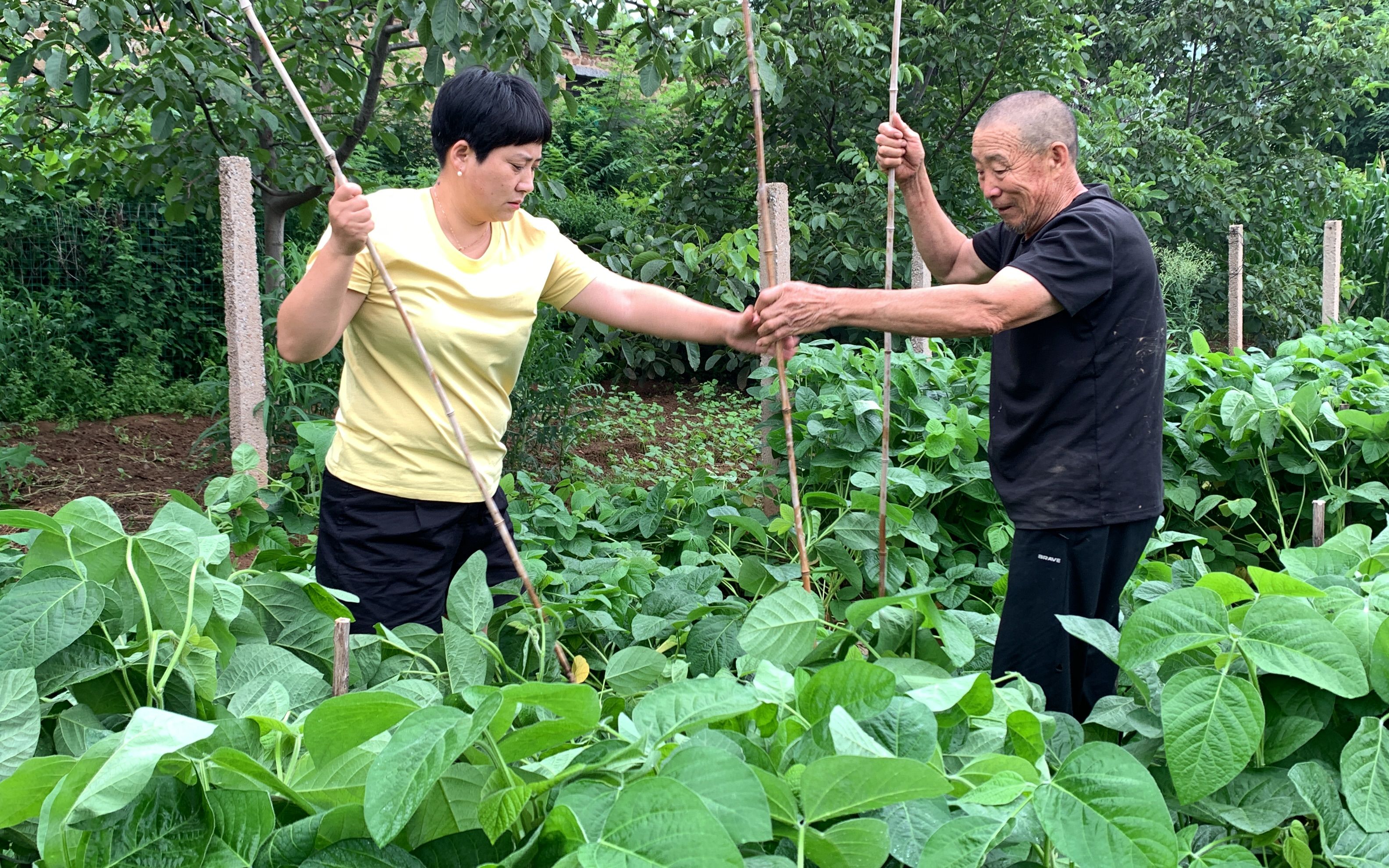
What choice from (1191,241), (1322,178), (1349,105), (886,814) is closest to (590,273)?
(886,814)

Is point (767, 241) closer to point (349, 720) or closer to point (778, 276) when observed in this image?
point (349, 720)

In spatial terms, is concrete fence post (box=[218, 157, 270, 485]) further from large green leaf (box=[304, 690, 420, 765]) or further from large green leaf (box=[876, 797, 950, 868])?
large green leaf (box=[876, 797, 950, 868])

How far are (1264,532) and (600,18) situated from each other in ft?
10.5

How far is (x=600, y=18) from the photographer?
4.12 m

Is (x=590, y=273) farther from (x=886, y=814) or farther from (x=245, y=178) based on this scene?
(x=245, y=178)

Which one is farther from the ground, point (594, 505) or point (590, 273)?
point (590, 273)

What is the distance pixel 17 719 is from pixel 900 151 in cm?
196

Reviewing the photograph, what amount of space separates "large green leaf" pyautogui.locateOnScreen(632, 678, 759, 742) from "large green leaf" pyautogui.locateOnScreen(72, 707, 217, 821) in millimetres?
323

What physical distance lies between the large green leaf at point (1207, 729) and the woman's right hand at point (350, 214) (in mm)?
1360

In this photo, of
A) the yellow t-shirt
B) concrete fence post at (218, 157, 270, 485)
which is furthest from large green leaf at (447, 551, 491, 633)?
concrete fence post at (218, 157, 270, 485)

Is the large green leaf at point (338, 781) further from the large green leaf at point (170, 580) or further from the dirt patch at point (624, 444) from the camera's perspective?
the dirt patch at point (624, 444)

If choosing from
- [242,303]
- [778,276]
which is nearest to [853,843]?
[778,276]

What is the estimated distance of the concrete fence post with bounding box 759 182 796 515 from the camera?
4219 millimetres

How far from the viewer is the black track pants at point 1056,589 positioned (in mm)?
2307
